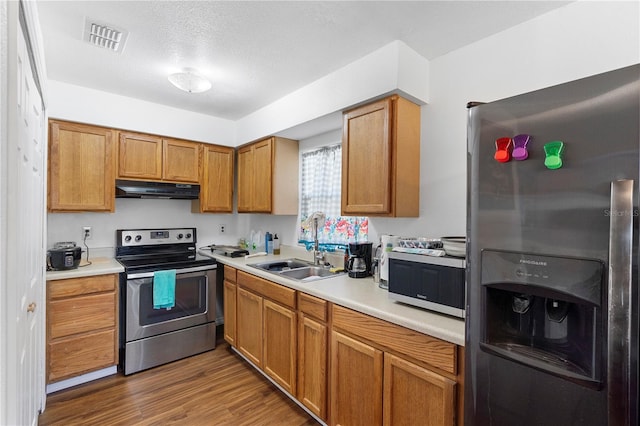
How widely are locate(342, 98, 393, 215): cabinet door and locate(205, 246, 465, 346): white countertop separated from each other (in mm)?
506

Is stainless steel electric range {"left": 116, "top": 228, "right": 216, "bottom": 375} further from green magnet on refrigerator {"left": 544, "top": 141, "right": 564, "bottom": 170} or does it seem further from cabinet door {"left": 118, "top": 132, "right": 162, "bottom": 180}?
green magnet on refrigerator {"left": 544, "top": 141, "right": 564, "bottom": 170}

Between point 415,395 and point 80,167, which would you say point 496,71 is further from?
point 80,167

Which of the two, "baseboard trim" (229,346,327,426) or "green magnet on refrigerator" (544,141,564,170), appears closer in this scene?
"green magnet on refrigerator" (544,141,564,170)

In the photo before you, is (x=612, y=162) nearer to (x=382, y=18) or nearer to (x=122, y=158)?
(x=382, y=18)

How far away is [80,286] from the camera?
7.85 feet

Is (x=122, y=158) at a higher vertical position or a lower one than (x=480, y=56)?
lower

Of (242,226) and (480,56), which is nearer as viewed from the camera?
(480,56)

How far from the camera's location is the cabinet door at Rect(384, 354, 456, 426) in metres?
1.29

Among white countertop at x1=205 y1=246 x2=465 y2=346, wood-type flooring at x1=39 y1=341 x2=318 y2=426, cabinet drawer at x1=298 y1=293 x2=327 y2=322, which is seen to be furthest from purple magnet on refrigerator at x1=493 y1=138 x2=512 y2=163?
wood-type flooring at x1=39 y1=341 x2=318 y2=426

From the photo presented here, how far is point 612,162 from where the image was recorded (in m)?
0.85

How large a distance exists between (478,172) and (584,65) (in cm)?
101

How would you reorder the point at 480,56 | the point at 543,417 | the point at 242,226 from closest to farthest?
the point at 543,417
the point at 480,56
the point at 242,226

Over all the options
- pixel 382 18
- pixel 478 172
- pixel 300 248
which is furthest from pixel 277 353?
pixel 382 18

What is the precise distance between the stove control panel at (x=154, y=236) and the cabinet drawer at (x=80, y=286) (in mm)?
635
